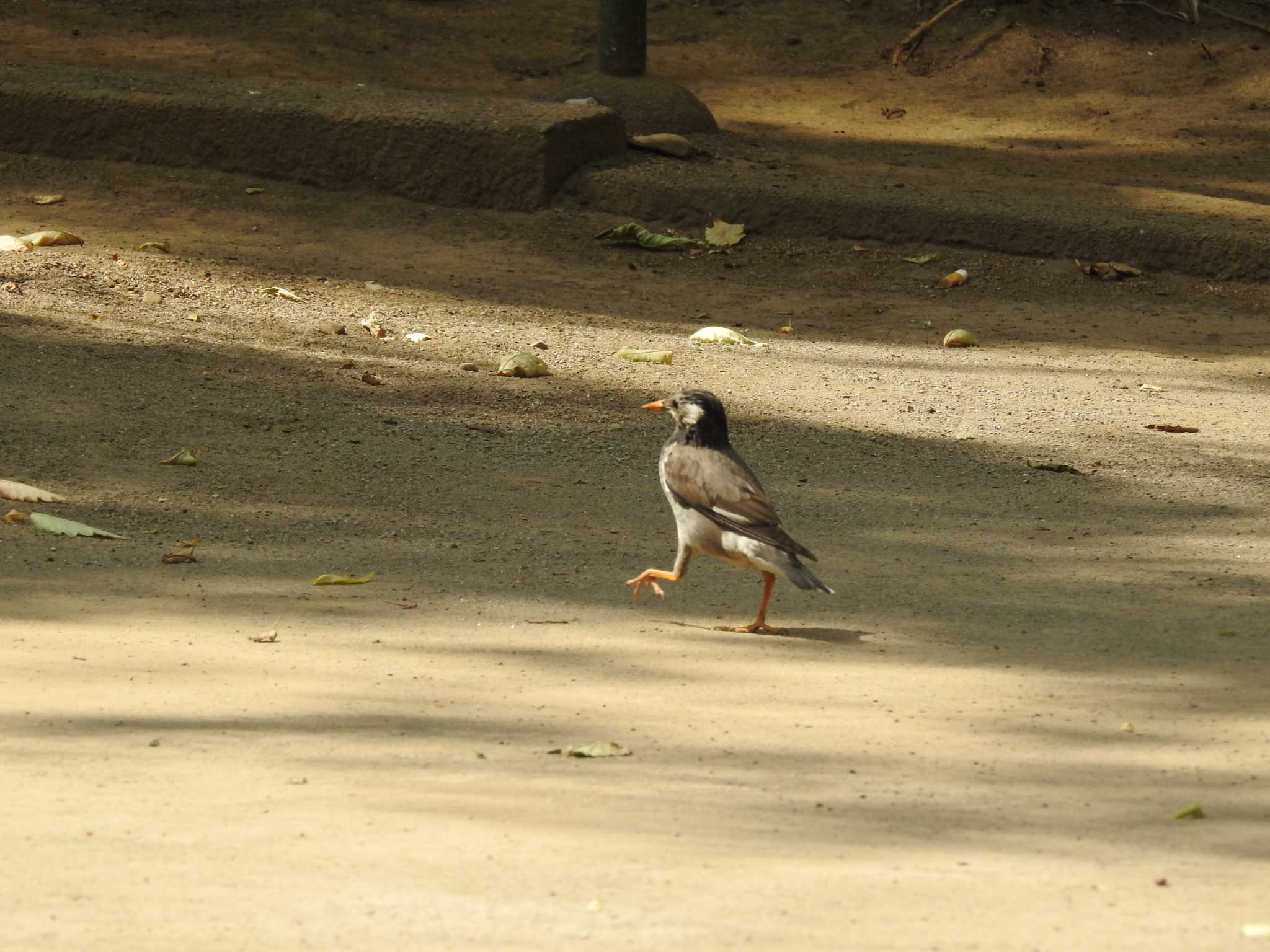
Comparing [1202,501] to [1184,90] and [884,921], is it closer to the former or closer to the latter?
[884,921]

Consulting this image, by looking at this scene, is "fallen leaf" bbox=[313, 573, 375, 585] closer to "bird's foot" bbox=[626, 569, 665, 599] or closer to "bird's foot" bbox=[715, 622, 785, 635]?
"bird's foot" bbox=[626, 569, 665, 599]

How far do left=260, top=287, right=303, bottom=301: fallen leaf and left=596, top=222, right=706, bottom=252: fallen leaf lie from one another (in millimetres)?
2786

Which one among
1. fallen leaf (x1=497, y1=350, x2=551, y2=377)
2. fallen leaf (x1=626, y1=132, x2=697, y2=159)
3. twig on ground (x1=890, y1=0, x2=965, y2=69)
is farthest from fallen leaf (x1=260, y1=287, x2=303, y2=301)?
twig on ground (x1=890, y1=0, x2=965, y2=69)

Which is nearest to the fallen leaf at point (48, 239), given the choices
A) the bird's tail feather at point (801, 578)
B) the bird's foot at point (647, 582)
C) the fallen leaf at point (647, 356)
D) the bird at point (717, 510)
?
the fallen leaf at point (647, 356)

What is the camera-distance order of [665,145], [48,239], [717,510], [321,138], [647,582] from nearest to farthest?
1. [717,510]
2. [647,582]
3. [48,239]
4. [321,138]
5. [665,145]

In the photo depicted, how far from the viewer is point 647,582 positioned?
5.84 meters

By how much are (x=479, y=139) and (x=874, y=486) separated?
642cm

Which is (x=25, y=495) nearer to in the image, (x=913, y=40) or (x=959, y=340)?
(x=959, y=340)

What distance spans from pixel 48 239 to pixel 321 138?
2.49 metres

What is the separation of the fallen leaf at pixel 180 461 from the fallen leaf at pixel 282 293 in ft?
11.5

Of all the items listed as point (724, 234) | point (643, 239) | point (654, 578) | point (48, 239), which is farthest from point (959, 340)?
point (48, 239)

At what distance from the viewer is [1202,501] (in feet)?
24.1

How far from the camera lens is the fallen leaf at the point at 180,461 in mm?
7191

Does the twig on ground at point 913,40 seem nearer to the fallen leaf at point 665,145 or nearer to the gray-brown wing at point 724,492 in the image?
the fallen leaf at point 665,145
